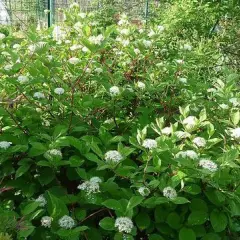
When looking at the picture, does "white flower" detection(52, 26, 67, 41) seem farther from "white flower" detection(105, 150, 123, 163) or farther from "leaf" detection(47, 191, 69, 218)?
"leaf" detection(47, 191, 69, 218)

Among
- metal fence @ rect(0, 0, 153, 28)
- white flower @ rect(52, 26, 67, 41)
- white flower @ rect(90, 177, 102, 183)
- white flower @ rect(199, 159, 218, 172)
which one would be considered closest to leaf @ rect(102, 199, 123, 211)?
white flower @ rect(90, 177, 102, 183)

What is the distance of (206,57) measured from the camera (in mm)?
3650

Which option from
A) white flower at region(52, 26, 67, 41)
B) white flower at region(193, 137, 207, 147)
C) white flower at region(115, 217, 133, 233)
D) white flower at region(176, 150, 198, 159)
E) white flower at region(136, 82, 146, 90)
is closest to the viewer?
white flower at region(115, 217, 133, 233)

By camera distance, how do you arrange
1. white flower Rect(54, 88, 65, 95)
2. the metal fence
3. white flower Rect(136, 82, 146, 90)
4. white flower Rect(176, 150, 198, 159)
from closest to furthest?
white flower Rect(176, 150, 198, 159) → white flower Rect(54, 88, 65, 95) → white flower Rect(136, 82, 146, 90) → the metal fence

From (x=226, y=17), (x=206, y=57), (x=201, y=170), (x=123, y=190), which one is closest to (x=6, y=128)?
(x=123, y=190)

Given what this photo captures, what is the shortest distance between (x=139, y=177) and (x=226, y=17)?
13.4 feet

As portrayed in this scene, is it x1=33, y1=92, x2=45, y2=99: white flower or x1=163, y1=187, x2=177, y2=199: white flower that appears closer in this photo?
x1=163, y1=187, x2=177, y2=199: white flower

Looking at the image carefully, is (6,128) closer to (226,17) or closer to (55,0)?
(226,17)

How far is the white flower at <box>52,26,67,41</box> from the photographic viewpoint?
2760 millimetres

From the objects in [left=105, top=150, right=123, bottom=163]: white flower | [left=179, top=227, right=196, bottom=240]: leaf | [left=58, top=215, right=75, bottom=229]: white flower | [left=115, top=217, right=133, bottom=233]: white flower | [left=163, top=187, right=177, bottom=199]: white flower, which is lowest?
[left=179, top=227, right=196, bottom=240]: leaf

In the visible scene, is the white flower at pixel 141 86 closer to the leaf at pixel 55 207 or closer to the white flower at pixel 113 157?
the white flower at pixel 113 157

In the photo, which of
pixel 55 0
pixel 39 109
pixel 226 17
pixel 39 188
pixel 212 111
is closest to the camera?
pixel 39 188

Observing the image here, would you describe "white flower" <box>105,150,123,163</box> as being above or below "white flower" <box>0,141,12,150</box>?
above

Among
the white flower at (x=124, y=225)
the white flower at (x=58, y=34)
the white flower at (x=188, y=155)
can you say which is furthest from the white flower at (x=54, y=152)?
the white flower at (x=58, y=34)
